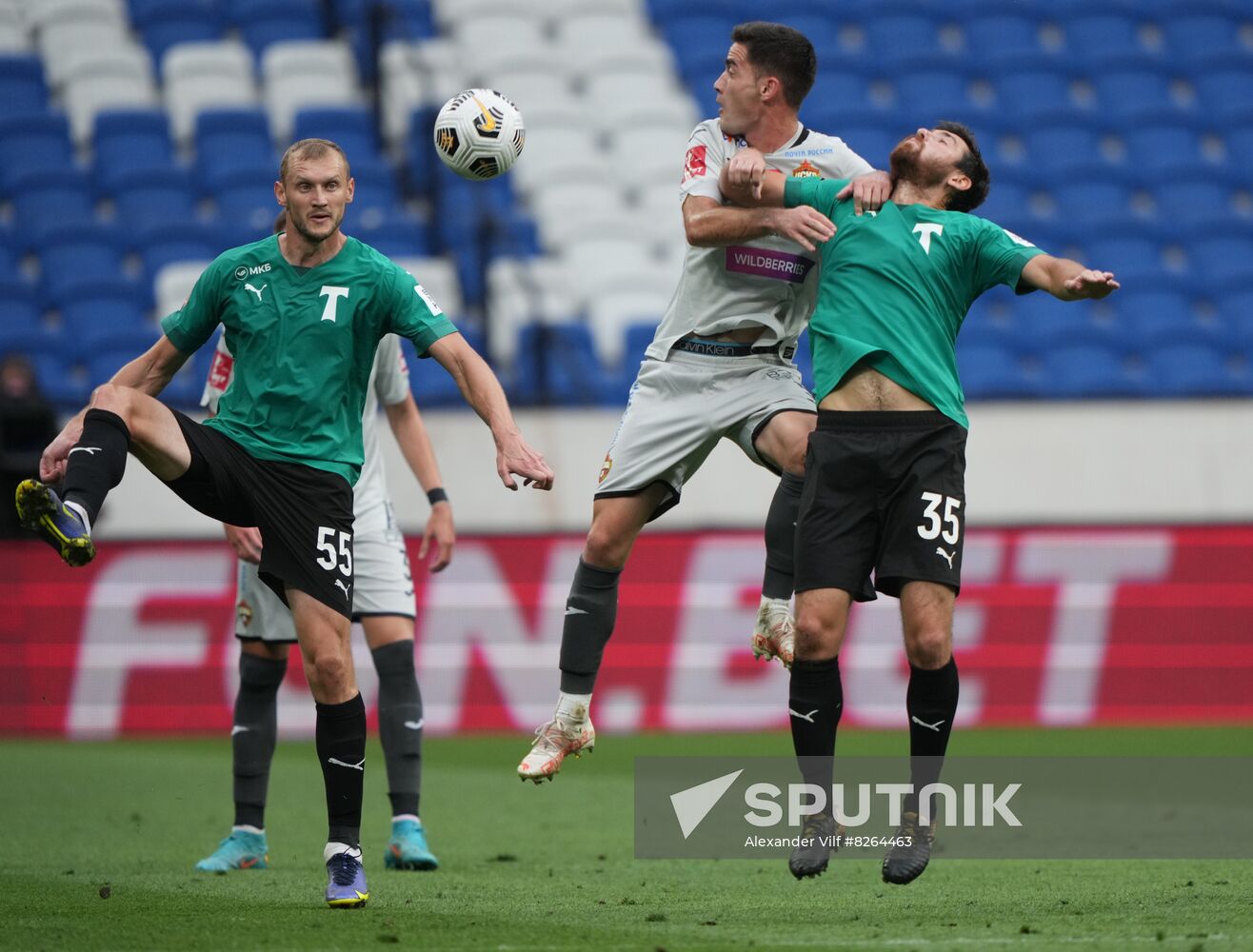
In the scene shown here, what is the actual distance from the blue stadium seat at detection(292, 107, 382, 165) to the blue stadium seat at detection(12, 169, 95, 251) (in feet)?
6.20

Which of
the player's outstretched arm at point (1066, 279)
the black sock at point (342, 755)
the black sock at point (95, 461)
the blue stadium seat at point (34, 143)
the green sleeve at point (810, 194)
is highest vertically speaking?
the blue stadium seat at point (34, 143)

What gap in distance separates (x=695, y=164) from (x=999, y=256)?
121 cm

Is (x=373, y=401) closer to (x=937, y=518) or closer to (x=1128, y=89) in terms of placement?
(x=937, y=518)

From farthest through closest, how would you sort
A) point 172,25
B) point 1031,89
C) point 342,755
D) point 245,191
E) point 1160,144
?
point 1031,89
point 1160,144
point 172,25
point 245,191
point 342,755

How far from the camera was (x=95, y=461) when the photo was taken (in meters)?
5.57

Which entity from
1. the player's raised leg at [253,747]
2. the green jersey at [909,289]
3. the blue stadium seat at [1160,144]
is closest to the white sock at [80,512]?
the player's raised leg at [253,747]

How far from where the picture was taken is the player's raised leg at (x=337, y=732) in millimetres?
5910

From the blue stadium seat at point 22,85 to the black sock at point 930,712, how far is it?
41.2 ft

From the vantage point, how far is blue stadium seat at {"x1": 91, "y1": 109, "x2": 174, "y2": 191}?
15914 mm

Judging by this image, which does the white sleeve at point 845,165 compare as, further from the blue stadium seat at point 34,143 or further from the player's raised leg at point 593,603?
the blue stadium seat at point 34,143

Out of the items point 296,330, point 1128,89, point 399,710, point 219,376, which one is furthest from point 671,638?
point 1128,89

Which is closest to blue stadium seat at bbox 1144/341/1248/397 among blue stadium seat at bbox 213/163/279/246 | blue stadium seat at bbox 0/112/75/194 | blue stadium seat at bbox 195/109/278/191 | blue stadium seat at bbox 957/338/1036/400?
blue stadium seat at bbox 957/338/1036/400

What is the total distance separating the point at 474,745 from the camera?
1258 centimetres

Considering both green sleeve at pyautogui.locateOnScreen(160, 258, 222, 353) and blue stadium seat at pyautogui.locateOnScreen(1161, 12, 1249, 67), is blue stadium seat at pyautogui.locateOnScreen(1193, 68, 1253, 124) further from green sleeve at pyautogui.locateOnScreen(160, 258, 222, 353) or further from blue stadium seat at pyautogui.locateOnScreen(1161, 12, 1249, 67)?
green sleeve at pyautogui.locateOnScreen(160, 258, 222, 353)
